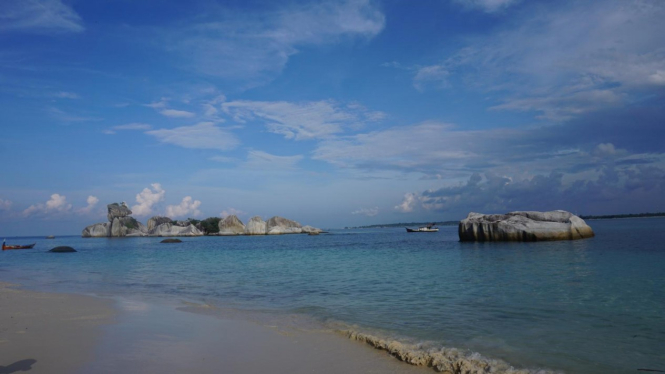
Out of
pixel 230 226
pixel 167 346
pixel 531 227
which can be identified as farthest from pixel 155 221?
pixel 167 346

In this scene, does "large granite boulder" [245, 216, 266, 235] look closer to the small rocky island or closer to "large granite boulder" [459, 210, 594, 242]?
the small rocky island

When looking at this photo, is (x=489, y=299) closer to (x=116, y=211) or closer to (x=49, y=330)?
(x=49, y=330)

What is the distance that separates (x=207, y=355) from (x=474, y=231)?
44062 mm

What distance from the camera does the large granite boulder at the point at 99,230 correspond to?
132 m

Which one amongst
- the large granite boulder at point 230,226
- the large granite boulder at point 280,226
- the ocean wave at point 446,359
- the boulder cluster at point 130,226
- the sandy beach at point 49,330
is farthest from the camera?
the large granite boulder at point 280,226

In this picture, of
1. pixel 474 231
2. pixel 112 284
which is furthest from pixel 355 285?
pixel 474 231

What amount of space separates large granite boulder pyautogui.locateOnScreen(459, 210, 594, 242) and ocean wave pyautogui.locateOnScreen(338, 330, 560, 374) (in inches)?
1494

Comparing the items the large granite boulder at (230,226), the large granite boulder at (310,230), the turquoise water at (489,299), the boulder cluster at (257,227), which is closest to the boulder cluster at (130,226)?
the large granite boulder at (230,226)

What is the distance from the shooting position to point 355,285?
661 inches

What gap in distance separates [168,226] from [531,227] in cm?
11386

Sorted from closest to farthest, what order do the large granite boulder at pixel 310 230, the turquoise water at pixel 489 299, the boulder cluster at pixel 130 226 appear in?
the turquoise water at pixel 489 299, the boulder cluster at pixel 130 226, the large granite boulder at pixel 310 230

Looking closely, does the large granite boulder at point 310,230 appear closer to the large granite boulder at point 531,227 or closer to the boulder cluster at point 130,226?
the boulder cluster at point 130,226

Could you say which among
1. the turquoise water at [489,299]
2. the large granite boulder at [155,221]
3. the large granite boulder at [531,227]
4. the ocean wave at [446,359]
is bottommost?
the turquoise water at [489,299]

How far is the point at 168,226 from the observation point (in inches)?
5007
